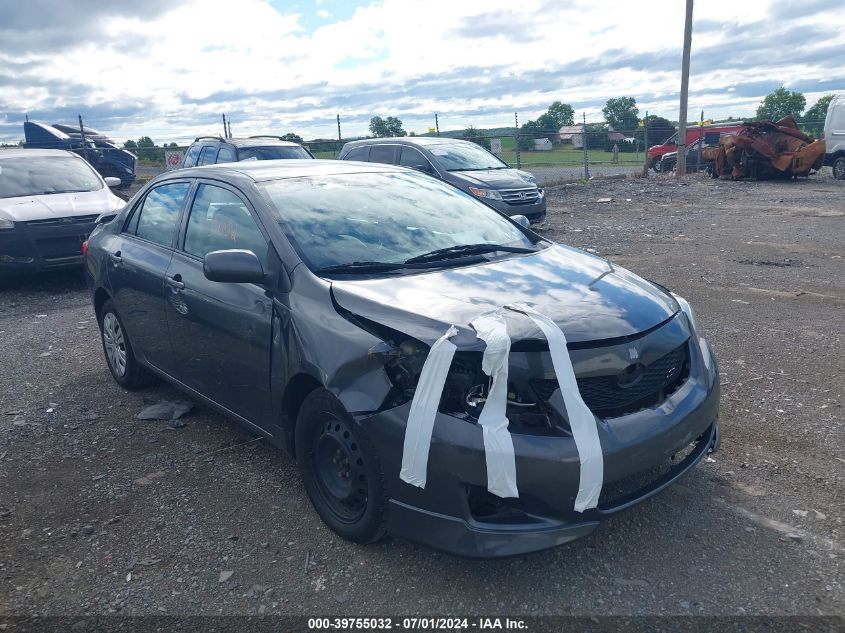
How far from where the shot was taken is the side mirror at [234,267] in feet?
11.8

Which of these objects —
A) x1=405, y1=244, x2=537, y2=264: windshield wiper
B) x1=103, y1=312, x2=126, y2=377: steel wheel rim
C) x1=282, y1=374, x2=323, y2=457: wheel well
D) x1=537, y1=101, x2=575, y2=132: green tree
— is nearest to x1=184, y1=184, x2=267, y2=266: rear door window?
x1=282, y1=374, x2=323, y2=457: wheel well

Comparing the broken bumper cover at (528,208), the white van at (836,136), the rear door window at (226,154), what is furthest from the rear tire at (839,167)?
the rear door window at (226,154)

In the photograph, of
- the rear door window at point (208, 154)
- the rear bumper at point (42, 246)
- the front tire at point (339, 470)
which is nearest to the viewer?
the front tire at point (339, 470)

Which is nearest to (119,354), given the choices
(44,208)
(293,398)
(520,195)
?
(293,398)

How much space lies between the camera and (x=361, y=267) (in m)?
3.71

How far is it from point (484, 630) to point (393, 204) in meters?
2.41

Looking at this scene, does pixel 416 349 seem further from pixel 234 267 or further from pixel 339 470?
pixel 234 267

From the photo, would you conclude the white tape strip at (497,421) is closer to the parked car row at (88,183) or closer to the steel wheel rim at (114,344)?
the steel wheel rim at (114,344)

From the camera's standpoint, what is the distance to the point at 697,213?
14914mm

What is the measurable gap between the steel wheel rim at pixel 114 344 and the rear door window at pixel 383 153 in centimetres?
851

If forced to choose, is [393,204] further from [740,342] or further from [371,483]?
[740,342]

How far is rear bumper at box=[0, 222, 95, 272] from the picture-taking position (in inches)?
352

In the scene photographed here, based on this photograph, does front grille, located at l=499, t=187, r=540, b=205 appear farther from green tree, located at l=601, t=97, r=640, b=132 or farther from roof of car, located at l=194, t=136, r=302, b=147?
green tree, located at l=601, t=97, r=640, b=132

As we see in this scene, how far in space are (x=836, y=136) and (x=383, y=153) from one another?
1469 cm
